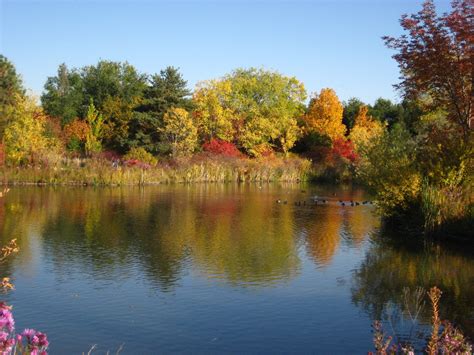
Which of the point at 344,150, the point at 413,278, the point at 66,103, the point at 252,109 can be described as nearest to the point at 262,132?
the point at 252,109

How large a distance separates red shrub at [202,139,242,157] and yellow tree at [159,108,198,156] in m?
2.29

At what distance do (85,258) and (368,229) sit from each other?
1008cm

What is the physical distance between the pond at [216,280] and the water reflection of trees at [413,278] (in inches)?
1.5

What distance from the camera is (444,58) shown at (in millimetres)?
15938

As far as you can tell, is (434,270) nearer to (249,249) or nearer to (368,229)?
(249,249)

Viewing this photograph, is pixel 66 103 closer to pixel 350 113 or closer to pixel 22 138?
pixel 22 138

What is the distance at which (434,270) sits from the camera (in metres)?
12.5

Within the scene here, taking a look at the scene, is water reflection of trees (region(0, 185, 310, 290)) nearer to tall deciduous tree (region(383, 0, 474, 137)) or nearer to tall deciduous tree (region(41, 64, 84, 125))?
tall deciduous tree (region(383, 0, 474, 137))

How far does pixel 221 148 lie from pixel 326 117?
45.7ft

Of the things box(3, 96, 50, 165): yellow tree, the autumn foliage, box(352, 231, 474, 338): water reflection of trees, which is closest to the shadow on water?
box(352, 231, 474, 338): water reflection of trees

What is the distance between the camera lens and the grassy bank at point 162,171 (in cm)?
3375

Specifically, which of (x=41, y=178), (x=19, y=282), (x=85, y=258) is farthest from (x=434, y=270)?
(x=41, y=178)

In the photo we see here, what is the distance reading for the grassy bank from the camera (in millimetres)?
33750

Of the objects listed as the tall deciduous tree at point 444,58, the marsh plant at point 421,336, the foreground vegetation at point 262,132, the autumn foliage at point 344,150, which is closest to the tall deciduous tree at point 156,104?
the foreground vegetation at point 262,132
